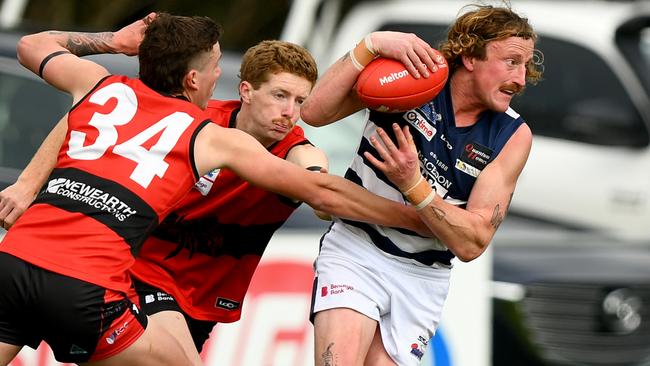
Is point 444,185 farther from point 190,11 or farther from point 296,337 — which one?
point 190,11

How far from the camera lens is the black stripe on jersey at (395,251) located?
244 inches

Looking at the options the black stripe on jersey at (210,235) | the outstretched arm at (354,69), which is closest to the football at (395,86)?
the outstretched arm at (354,69)

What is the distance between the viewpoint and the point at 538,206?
11445mm

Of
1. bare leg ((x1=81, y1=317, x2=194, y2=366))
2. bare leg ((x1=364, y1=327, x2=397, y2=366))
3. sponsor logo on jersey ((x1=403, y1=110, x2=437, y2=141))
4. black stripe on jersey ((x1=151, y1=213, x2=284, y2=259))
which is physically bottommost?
bare leg ((x1=81, y1=317, x2=194, y2=366))

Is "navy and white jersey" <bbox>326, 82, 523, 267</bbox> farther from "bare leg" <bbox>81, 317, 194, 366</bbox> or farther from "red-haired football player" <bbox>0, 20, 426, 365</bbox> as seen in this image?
"bare leg" <bbox>81, 317, 194, 366</bbox>

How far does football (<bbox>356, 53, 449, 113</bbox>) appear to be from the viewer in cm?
586

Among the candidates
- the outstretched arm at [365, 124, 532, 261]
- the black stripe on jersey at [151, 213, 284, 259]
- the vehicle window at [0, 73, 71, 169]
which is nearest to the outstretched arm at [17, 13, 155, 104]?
the black stripe on jersey at [151, 213, 284, 259]

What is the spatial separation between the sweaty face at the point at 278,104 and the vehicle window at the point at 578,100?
17.9 feet

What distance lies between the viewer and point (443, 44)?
627 centimetres

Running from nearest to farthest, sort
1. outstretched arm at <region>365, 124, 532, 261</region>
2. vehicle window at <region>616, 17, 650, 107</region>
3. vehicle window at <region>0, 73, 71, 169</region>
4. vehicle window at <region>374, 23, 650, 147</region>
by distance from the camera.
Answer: outstretched arm at <region>365, 124, 532, 261</region>
vehicle window at <region>0, 73, 71, 169</region>
vehicle window at <region>374, 23, 650, 147</region>
vehicle window at <region>616, 17, 650, 107</region>

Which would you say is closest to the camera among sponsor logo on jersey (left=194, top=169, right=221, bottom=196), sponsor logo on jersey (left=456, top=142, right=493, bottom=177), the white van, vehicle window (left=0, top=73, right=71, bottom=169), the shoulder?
sponsor logo on jersey (left=456, top=142, right=493, bottom=177)

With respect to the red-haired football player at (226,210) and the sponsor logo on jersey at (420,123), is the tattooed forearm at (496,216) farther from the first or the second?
the sponsor logo on jersey at (420,123)

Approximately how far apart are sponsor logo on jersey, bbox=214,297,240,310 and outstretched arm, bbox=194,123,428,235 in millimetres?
762

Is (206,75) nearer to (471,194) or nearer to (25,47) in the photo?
(25,47)
